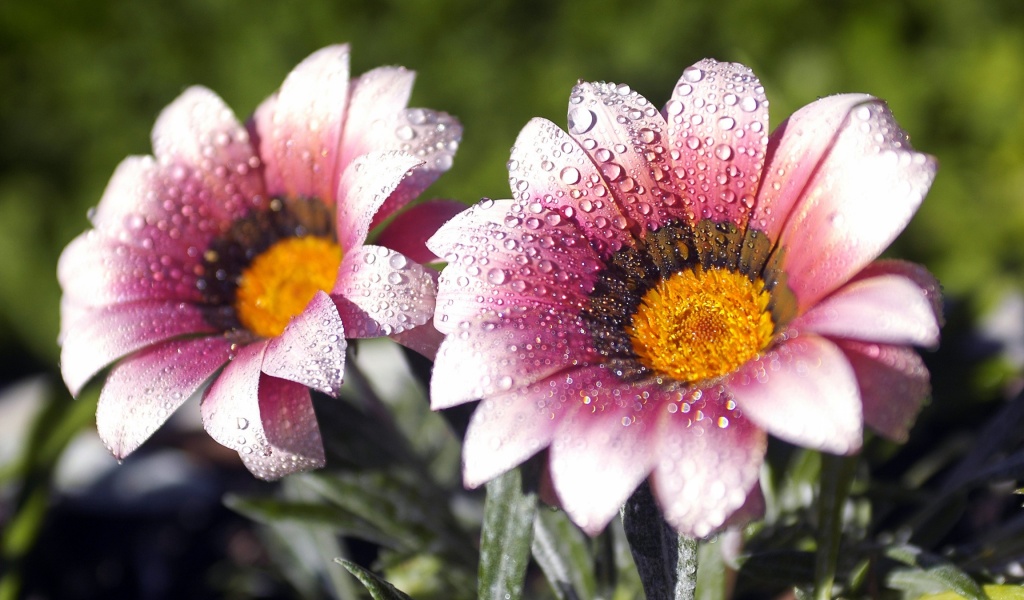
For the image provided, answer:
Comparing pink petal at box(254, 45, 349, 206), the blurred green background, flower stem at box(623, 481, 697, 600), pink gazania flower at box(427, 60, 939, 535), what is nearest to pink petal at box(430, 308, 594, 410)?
pink gazania flower at box(427, 60, 939, 535)

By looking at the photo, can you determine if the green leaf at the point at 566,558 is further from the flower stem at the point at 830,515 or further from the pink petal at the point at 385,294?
the pink petal at the point at 385,294

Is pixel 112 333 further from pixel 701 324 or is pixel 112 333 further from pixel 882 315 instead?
pixel 882 315

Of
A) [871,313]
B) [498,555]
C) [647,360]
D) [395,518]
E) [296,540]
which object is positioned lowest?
[296,540]

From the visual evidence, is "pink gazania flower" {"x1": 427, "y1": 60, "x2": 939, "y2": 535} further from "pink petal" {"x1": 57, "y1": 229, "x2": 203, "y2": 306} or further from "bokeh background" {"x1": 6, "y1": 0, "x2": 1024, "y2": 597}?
"bokeh background" {"x1": 6, "y1": 0, "x2": 1024, "y2": 597}

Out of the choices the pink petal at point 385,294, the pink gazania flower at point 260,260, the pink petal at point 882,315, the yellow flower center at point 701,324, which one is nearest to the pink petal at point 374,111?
the pink gazania flower at point 260,260

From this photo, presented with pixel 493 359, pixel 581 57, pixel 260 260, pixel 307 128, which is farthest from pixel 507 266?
pixel 581 57

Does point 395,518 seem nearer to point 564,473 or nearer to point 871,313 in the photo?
point 564,473

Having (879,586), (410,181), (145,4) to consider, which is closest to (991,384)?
(879,586)
